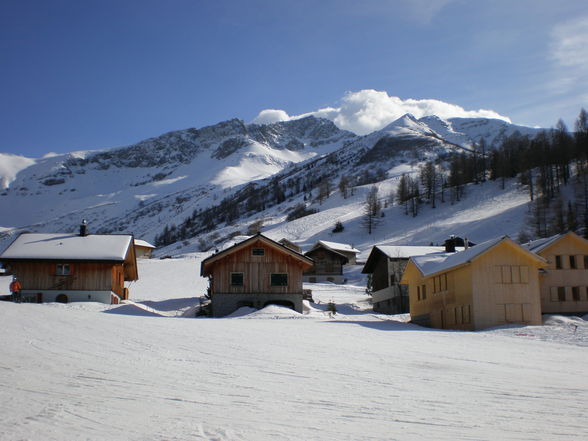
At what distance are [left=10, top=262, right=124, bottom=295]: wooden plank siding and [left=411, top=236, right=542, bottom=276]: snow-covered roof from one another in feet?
71.1

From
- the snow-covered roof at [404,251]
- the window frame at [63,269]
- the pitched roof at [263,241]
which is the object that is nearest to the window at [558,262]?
the snow-covered roof at [404,251]

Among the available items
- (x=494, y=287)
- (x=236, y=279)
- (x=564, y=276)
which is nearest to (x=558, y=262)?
(x=564, y=276)

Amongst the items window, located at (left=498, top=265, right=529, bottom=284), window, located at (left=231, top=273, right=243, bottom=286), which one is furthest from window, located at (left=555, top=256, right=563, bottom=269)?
window, located at (left=231, top=273, right=243, bottom=286)

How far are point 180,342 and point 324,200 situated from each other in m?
129

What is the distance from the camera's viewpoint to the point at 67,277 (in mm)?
39250

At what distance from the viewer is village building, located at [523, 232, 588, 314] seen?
36.2m

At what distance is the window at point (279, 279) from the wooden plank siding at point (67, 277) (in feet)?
38.7

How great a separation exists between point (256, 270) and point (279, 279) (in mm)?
1691

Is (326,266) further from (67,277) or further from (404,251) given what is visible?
(67,277)

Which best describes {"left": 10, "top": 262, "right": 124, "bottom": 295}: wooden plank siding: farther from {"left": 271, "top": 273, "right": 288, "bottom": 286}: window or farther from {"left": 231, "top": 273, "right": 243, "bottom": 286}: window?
{"left": 271, "top": 273, "right": 288, "bottom": 286}: window

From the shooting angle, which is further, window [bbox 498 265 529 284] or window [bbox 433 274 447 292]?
window [bbox 433 274 447 292]

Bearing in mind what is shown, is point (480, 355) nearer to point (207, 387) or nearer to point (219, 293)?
point (207, 387)

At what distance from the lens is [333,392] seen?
33.5ft

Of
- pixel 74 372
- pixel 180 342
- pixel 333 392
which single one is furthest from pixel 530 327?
pixel 74 372
